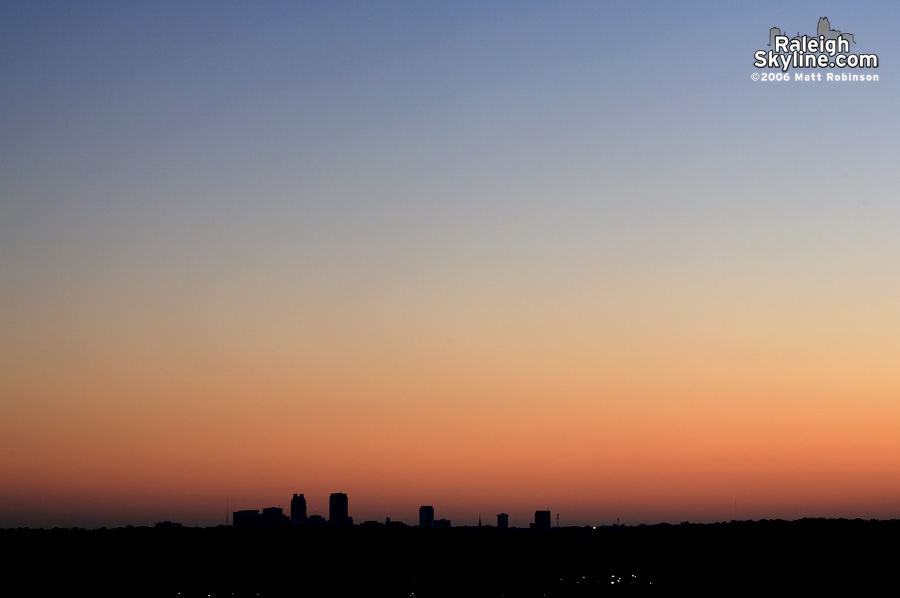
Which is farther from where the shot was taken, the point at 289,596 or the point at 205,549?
the point at 205,549

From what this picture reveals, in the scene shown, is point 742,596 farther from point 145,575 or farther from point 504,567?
point 145,575

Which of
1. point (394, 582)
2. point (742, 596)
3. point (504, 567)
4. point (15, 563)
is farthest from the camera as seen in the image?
point (504, 567)

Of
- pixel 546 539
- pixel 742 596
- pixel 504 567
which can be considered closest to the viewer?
pixel 742 596

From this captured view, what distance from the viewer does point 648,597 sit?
98.2 meters

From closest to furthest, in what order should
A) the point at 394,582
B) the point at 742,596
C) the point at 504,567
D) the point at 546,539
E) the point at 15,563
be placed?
the point at 742,596, the point at 394,582, the point at 15,563, the point at 504,567, the point at 546,539

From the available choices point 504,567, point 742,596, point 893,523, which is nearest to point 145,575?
point 504,567

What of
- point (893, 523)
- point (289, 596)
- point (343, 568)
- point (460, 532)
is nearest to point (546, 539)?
point (460, 532)

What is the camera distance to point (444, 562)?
134 meters

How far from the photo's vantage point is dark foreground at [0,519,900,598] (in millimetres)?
107875

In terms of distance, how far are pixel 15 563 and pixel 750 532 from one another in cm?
10693

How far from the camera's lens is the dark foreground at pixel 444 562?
107875 millimetres

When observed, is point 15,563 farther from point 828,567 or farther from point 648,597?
point 828,567

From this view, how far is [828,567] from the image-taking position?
11781 centimetres

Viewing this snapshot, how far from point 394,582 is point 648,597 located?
29.8 metres
